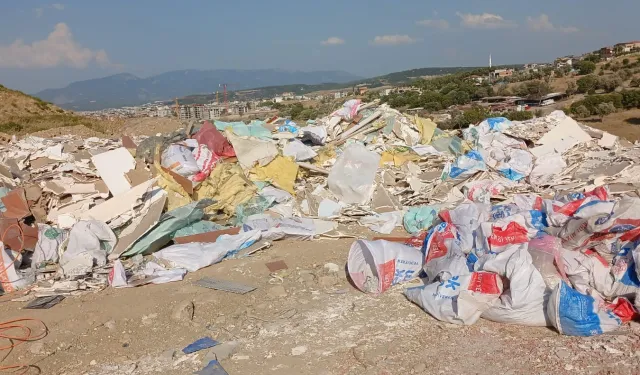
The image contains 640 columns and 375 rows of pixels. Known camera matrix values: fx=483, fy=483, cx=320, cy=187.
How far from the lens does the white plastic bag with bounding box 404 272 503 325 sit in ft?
11.3

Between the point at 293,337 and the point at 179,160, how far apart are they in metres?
3.95

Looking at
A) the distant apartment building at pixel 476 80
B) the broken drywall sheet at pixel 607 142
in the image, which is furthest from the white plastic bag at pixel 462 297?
the distant apartment building at pixel 476 80

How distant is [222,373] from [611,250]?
9.88ft

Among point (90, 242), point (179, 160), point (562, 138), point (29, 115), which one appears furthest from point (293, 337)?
point (29, 115)

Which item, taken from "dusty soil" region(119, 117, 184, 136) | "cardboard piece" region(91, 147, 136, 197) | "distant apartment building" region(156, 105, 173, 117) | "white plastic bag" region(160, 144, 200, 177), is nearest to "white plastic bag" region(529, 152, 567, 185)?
"white plastic bag" region(160, 144, 200, 177)

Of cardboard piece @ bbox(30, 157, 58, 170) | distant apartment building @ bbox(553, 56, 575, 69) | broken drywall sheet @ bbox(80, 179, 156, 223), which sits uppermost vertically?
distant apartment building @ bbox(553, 56, 575, 69)

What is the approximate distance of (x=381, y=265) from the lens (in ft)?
13.9

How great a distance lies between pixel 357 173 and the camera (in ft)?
22.5

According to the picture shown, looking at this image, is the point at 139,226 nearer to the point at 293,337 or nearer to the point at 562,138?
the point at 293,337

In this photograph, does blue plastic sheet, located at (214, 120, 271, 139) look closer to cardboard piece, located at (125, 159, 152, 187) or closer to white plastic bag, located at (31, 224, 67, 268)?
cardboard piece, located at (125, 159, 152, 187)

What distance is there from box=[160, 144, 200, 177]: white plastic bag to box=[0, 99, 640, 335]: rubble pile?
0.09 ft

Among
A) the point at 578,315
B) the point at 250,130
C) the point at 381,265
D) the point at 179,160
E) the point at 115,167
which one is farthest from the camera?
the point at 250,130

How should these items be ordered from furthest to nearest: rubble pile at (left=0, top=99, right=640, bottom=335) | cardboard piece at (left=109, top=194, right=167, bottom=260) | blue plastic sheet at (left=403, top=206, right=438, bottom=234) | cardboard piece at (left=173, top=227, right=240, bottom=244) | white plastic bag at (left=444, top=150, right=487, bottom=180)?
white plastic bag at (left=444, top=150, right=487, bottom=180) → blue plastic sheet at (left=403, top=206, right=438, bottom=234) → cardboard piece at (left=173, top=227, right=240, bottom=244) → cardboard piece at (left=109, top=194, right=167, bottom=260) → rubble pile at (left=0, top=99, right=640, bottom=335)

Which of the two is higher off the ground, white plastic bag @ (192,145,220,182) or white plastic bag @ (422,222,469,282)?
white plastic bag @ (192,145,220,182)
